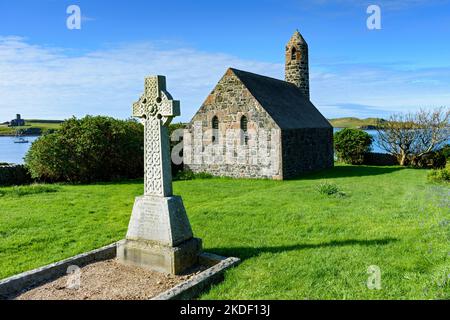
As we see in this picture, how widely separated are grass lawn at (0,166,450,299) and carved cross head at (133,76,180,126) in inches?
116

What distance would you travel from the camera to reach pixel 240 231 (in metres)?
8.96

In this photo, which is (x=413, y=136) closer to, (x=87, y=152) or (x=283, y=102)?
(x=283, y=102)

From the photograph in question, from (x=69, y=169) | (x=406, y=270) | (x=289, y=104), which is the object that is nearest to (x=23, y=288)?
(x=406, y=270)

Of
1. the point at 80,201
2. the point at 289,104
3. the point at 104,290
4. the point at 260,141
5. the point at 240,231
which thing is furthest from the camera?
the point at 289,104

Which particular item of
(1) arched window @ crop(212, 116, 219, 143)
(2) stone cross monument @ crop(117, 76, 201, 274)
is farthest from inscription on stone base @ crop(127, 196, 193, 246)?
(1) arched window @ crop(212, 116, 219, 143)

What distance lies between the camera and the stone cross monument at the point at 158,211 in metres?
6.65

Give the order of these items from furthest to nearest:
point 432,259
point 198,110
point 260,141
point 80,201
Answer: point 198,110 → point 260,141 → point 80,201 → point 432,259

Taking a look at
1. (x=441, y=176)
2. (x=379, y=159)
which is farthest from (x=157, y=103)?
(x=379, y=159)

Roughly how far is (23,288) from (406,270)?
635 centimetres

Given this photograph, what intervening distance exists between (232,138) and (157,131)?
1363 centimetres

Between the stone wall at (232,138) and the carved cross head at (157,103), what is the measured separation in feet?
40.7
